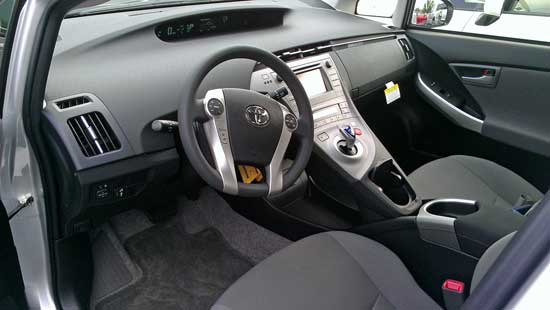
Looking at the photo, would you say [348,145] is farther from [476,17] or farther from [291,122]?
[476,17]

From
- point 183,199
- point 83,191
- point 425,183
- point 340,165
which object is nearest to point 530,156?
point 425,183

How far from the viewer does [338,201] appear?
1923 mm

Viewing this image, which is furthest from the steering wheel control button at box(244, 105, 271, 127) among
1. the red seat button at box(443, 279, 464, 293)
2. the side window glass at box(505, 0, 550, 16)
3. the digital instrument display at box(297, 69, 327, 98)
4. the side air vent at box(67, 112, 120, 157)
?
the side window glass at box(505, 0, 550, 16)

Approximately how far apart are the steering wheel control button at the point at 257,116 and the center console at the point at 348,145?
28cm

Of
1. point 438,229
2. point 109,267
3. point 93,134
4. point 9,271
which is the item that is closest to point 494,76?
point 438,229

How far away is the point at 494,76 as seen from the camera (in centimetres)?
221

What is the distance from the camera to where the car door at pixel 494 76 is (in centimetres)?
208

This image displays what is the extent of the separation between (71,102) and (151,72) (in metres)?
0.29

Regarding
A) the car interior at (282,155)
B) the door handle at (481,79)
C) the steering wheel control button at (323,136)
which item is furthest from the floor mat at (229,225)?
the door handle at (481,79)

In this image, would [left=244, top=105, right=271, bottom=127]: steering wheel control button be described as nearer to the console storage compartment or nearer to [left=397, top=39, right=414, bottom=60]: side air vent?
the console storage compartment

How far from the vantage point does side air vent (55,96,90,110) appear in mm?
1260

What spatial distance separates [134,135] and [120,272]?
76 centimetres

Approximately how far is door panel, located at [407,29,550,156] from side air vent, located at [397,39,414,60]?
0.05m

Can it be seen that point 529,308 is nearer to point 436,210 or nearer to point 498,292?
point 498,292
